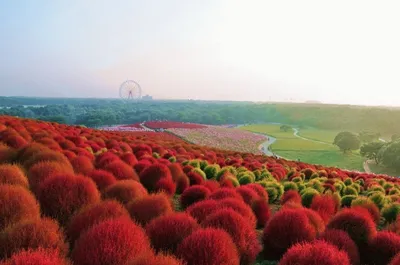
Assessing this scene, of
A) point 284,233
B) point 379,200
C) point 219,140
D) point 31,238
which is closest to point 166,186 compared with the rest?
point 284,233

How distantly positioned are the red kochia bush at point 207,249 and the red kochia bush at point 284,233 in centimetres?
221

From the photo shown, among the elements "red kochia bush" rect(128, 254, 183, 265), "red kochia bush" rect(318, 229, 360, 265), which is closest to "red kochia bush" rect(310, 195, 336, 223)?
"red kochia bush" rect(318, 229, 360, 265)

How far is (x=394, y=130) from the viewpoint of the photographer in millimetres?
127625

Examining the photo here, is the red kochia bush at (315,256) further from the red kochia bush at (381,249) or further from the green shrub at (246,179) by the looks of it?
the green shrub at (246,179)

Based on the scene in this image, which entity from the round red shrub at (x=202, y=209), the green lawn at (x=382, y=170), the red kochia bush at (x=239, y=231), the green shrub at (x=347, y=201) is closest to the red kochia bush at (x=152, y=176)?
the round red shrub at (x=202, y=209)

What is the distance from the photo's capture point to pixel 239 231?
20.5ft

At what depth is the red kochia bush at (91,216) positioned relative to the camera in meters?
5.62

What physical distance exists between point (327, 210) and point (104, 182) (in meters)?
6.86

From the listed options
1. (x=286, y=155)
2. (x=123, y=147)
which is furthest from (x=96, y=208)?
(x=286, y=155)

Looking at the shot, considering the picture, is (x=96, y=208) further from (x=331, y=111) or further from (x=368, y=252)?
(x=331, y=111)

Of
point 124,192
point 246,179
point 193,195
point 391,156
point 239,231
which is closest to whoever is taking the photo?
point 239,231

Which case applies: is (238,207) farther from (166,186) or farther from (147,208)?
(166,186)

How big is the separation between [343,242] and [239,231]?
2.10 meters

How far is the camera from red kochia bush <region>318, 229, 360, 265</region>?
6.51m
